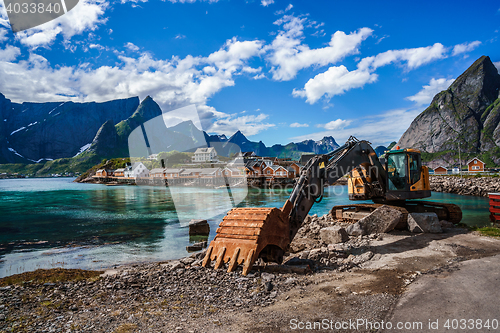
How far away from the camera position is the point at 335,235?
9484mm

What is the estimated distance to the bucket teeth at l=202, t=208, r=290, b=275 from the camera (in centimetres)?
586

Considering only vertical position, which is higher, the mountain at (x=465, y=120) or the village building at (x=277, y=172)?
the mountain at (x=465, y=120)

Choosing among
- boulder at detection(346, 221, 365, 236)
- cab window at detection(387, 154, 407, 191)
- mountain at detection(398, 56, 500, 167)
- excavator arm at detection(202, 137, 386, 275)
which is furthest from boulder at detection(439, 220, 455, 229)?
mountain at detection(398, 56, 500, 167)

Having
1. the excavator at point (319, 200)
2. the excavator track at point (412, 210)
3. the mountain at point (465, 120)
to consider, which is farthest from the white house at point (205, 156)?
the mountain at point (465, 120)

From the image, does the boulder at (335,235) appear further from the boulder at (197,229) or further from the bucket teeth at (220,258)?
the boulder at (197,229)

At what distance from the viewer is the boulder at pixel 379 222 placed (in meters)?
10.3

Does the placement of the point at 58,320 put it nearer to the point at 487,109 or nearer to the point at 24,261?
the point at 24,261

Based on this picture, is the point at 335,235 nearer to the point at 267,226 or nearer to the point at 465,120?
the point at 267,226

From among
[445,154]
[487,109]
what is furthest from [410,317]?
[487,109]

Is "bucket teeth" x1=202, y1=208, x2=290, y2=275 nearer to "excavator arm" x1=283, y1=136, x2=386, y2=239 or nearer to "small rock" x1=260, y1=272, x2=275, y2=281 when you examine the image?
"small rock" x1=260, y1=272, x2=275, y2=281

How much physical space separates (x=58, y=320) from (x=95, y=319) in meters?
0.64

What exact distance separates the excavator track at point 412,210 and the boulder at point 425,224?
Result: 1.02 m

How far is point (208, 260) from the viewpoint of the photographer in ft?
21.1

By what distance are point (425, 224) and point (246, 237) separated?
26.9ft
